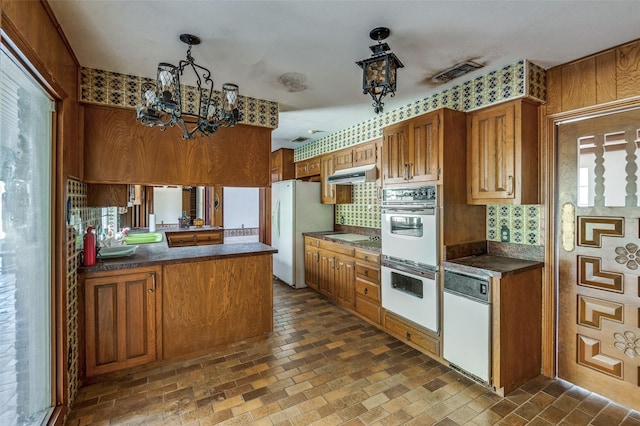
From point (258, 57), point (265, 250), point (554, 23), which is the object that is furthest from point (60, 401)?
point (554, 23)

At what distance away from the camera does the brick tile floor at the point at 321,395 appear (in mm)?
2004

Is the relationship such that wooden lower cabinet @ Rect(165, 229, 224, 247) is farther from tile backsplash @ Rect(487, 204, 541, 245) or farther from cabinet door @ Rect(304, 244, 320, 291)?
tile backsplash @ Rect(487, 204, 541, 245)

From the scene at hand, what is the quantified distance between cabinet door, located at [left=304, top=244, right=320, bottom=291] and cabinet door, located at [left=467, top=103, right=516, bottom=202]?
8.13ft

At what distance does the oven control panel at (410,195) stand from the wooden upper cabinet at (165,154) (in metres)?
1.30

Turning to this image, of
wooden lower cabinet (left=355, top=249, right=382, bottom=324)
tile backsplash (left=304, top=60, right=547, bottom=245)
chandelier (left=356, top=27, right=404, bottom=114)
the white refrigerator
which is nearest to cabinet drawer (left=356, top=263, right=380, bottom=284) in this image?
wooden lower cabinet (left=355, top=249, right=382, bottom=324)

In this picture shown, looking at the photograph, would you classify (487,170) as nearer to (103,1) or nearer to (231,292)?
(231,292)

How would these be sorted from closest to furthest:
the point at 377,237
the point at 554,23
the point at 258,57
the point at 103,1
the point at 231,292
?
the point at 103,1 → the point at 554,23 → the point at 258,57 → the point at 231,292 → the point at 377,237

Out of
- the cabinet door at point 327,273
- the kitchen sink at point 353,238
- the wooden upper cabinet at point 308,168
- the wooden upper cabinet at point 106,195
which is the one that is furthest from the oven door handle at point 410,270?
the wooden upper cabinet at point 106,195

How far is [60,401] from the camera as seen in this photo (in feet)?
6.27

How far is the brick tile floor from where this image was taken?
2.00m

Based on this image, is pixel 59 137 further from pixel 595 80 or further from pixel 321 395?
pixel 595 80

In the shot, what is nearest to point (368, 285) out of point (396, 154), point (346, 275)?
point (346, 275)

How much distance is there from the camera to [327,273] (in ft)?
14.2

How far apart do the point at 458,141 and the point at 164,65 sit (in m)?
2.31
